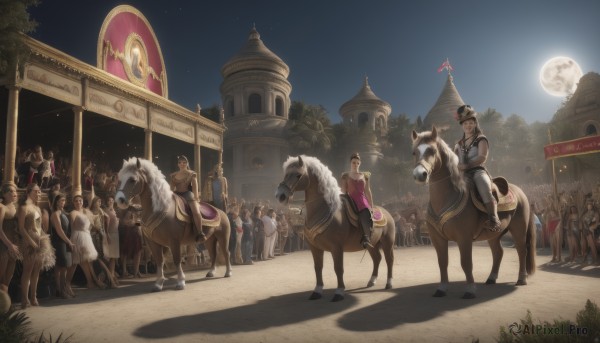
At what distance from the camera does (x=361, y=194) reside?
19.7 feet

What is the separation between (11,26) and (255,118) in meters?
29.4

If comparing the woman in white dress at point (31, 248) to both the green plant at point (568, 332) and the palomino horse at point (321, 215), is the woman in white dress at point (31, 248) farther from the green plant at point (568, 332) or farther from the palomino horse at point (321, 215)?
the green plant at point (568, 332)

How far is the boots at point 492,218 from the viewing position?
5.26 m

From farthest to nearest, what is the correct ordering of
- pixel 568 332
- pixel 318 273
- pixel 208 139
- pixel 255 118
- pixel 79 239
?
pixel 255 118, pixel 208 139, pixel 79 239, pixel 318 273, pixel 568 332

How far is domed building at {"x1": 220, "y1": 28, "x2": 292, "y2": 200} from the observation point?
1294 inches

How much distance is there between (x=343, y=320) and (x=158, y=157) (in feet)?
55.6

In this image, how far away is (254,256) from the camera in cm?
1468

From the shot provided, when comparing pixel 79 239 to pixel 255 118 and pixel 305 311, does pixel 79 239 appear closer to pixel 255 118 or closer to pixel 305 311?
pixel 305 311

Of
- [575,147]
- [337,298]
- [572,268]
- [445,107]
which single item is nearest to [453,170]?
[337,298]

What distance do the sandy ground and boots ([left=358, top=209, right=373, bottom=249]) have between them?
864 mm

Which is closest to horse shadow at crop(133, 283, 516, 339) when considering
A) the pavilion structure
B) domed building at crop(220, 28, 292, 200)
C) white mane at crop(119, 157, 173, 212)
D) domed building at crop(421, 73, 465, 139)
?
white mane at crop(119, 157, 173, 212)

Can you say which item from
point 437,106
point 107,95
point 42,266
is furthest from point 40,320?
point 437,106

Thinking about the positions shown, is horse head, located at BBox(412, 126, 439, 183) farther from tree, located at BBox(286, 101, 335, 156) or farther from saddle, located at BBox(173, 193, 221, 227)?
tree, located at BBox(286, 101, 335, 156)

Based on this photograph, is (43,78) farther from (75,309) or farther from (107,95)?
(75,309)
